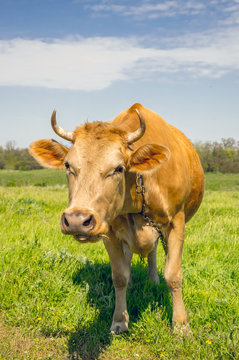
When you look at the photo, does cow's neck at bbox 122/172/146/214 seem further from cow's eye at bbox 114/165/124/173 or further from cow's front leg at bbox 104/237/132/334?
cow's front leg at bbox 104/237/132/334

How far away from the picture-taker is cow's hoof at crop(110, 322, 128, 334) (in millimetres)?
3880

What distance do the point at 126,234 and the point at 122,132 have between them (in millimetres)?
1180

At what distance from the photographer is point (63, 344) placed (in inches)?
140

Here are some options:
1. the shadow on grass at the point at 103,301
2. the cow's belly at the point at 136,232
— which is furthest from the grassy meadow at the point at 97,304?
the cow's belly at the point at 136,232

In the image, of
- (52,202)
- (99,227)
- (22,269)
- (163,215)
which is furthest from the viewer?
(52,202)

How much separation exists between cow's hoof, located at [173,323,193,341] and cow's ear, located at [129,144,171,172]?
162cm

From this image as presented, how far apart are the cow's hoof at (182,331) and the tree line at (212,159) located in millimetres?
49525

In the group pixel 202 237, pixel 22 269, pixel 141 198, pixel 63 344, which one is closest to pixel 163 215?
pixel 141 198

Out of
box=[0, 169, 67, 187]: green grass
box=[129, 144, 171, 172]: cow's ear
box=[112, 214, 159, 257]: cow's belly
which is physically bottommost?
box=[0, 169, 67, 187]: green grass

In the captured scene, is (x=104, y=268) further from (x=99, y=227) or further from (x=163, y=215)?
(x=99, y=227)

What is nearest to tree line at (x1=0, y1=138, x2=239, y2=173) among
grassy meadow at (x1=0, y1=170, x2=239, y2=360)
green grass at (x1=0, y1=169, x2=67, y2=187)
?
green grass at (x1=0, y1=169, x2=67, y2=187)

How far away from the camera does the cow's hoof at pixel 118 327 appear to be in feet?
12.7

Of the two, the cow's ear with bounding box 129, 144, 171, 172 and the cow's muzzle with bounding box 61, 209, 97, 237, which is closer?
the cow's muzzle with bounding box 61, 209, 97, 237

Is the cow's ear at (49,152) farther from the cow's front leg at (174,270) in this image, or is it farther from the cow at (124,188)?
the cow's front leg at (174,270)
